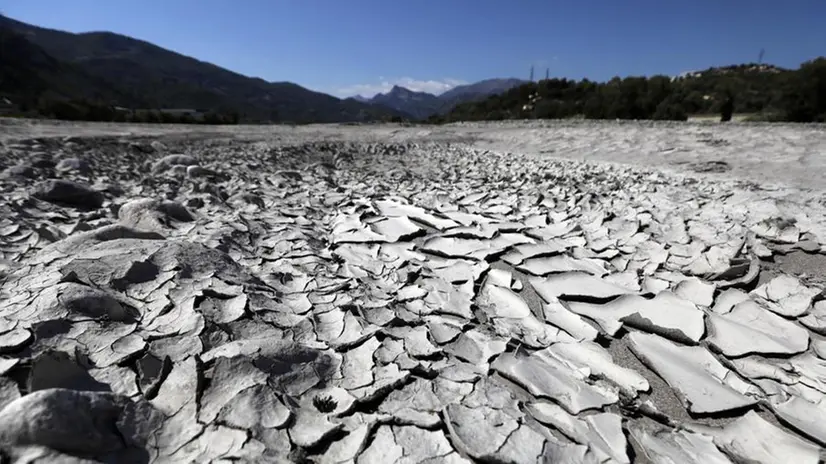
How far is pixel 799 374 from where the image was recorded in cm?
105

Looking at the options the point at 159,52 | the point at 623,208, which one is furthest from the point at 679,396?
the point at 159,52

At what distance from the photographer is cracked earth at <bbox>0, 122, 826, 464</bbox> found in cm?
79

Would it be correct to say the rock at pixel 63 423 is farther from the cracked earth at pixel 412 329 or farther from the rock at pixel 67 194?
the rock at pixel 67 194

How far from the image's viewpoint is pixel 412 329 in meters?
1.21

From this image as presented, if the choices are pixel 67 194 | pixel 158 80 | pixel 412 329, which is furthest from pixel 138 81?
pixel 412 329

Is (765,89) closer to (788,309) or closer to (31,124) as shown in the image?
(788,309)

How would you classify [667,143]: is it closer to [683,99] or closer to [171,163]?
[171,163]

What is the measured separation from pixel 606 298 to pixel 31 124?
23.2ft

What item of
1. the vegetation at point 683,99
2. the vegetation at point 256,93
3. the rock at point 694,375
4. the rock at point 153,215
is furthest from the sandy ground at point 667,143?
the vegetation at point 683,99

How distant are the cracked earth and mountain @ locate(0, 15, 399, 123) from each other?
33.7 m

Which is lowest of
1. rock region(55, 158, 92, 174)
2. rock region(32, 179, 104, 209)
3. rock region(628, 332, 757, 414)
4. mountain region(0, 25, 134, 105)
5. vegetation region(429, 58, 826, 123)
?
rock region(628, 332, 757, 414)

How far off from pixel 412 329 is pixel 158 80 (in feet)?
191

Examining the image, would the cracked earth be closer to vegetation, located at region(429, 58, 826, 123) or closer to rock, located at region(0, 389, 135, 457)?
rock, located at region(0, 389, 135, 457)

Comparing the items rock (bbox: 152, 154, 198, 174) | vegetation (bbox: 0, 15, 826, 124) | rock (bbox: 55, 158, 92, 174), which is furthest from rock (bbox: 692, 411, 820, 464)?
vegetation (bbox: 0, 15, 826, 124)
